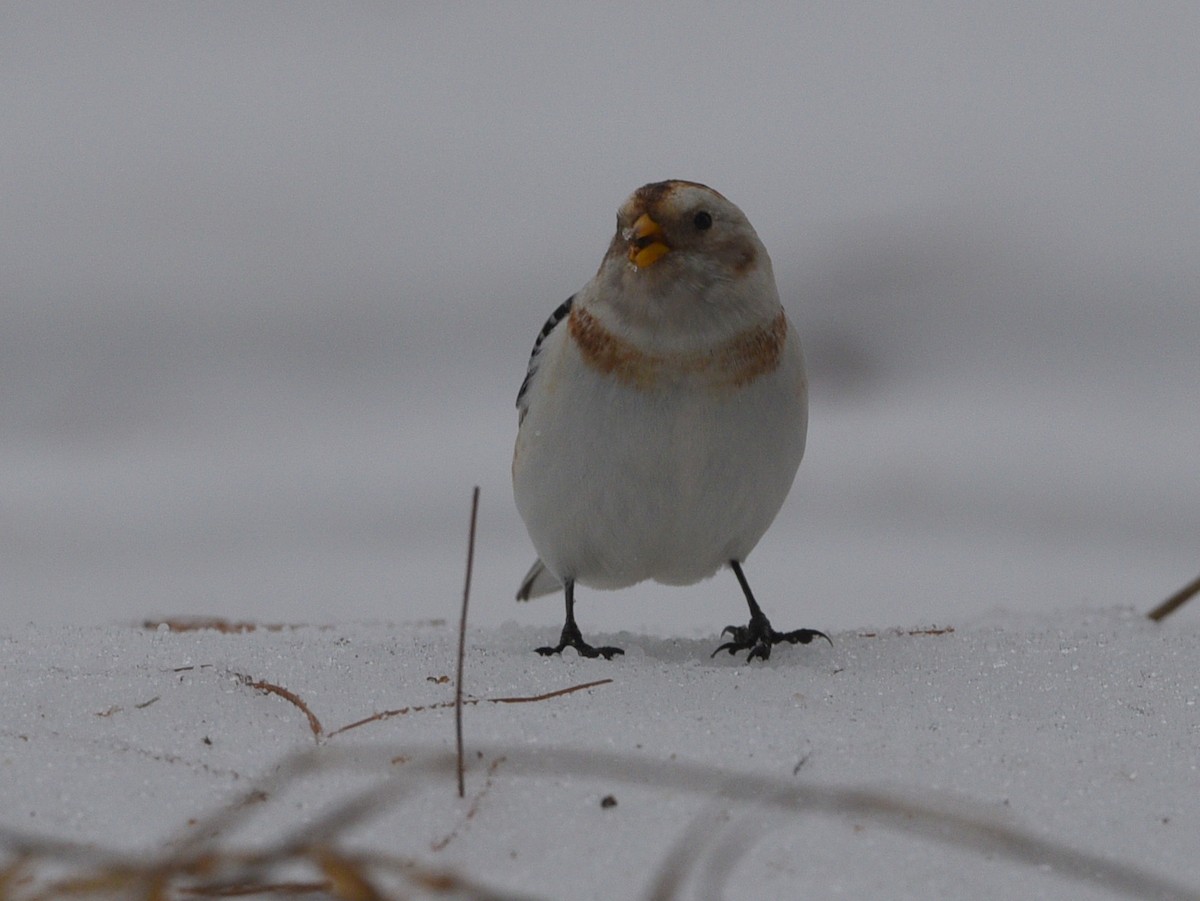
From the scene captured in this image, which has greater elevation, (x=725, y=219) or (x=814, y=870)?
(x=725, y=219)

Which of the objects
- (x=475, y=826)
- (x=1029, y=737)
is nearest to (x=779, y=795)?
(x=475, y=826)

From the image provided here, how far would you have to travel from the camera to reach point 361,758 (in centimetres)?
210

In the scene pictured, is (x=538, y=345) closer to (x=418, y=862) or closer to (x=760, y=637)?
(x=760, y=637)

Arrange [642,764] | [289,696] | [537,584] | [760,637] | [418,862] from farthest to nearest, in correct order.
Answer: [537,584] < [760,637] < [289,696] < [642,764] < [418,862]

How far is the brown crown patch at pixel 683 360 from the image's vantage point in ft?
10.8

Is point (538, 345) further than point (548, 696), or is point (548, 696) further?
point (538, 345)

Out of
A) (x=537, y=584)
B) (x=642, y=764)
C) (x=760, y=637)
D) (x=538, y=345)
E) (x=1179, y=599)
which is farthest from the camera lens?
(x=537, y=584)

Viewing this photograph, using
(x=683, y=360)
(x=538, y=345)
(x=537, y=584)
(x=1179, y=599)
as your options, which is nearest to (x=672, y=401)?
(x=683, y=360)

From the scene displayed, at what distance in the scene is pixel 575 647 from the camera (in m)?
3.35

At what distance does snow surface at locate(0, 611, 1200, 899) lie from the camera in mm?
1746

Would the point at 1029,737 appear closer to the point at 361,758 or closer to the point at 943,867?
the point at 943,867

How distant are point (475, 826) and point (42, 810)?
584mm

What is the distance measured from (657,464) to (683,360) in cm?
26

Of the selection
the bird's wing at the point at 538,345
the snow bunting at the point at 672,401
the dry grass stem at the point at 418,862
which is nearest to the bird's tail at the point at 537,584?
the bird's wing at the point at 538,345
